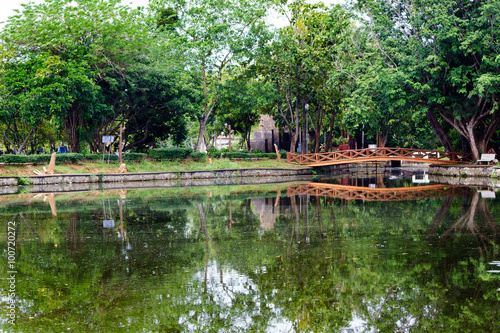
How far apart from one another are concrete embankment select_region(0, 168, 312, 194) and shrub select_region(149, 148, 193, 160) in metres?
3.71

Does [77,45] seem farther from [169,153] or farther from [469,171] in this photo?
[469,171]

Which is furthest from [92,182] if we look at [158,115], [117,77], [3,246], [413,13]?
[413,13]

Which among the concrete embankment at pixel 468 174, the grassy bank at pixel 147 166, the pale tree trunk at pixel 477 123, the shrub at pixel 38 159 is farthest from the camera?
the shrub at pixel 38 159

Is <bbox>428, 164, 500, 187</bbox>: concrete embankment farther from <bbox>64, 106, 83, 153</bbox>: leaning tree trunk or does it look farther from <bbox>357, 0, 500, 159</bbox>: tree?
<bbox>64, 106, 83, 153</bbox>: leaning tree trunk

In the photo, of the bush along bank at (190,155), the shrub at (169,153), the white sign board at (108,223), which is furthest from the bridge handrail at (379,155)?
the white sign board at (108,223)

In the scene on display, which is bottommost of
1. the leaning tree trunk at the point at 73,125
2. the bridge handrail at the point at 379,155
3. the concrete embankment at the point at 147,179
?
the concrete embankment at the point at 147,179

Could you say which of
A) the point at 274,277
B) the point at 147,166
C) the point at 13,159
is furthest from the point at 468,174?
the point at 13,159

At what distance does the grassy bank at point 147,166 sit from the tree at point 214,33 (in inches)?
215

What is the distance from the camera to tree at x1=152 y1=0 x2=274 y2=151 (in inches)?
1538

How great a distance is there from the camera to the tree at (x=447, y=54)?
91.8 feet

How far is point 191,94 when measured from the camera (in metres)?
39.4

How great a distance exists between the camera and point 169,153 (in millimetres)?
38750
